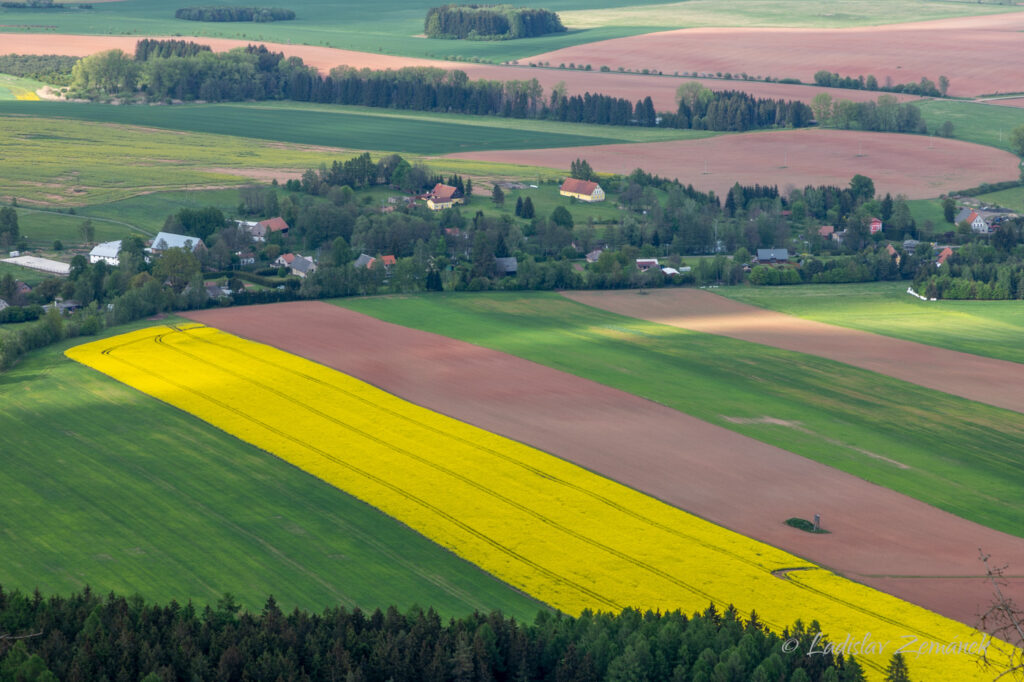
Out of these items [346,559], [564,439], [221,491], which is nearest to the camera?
[346,559]

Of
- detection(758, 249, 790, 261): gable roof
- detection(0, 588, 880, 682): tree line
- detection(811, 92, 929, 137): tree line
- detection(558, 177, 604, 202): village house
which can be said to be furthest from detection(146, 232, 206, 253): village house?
detection(811, 92, 929, 137): tree line

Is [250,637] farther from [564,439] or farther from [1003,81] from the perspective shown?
[1003,81]

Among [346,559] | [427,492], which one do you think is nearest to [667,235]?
[427,492]

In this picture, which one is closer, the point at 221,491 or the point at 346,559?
the point at 346,559

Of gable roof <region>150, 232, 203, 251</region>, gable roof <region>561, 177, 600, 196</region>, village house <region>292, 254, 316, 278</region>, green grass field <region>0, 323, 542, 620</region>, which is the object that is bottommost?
green grass field <region>0, 323, 542, 620</region>

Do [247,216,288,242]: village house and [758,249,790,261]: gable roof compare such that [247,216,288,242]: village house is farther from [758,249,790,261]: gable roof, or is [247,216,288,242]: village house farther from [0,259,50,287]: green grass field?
[758,249,790,261]: gable roof

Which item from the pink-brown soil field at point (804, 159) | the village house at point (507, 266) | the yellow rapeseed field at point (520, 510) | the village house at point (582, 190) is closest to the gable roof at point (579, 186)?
the village house at point (582, 190)

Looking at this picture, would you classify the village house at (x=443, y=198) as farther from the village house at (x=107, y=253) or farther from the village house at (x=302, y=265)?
the village house at (x=107, y=253)
